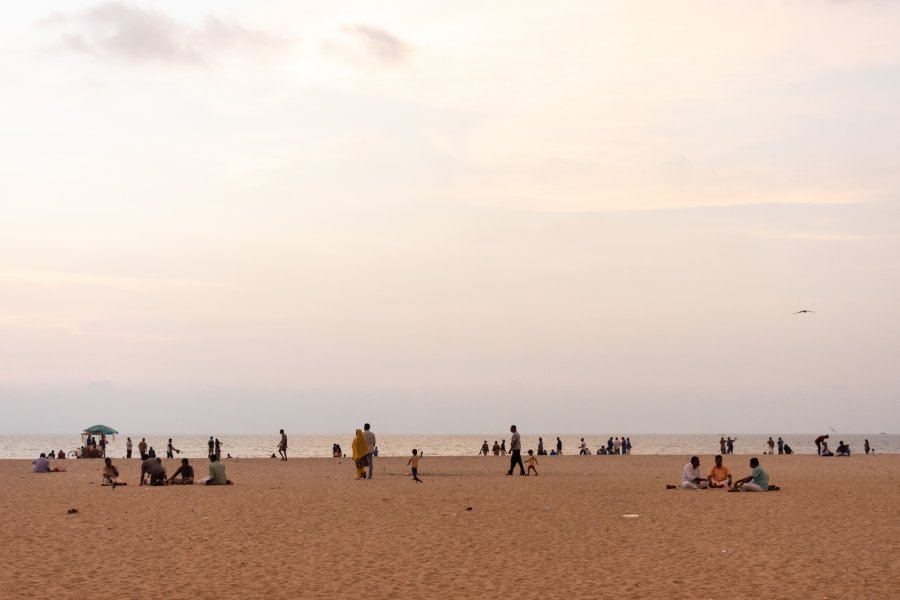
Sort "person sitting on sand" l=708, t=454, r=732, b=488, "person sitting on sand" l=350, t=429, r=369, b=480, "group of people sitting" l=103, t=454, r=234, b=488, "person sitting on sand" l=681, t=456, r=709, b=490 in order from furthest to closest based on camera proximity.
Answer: "person sitting on sand" l=350, t=429, r=369, b=480 → "group of people sitting" l=103, t=454, r=234, b=488 → "person sitting on sand" l=681, t=456, r=709, b=490 → "person sitting on sand" l=708, t=454, r=732, b=488

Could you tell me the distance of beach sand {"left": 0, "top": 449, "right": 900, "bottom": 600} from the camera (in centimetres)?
1316

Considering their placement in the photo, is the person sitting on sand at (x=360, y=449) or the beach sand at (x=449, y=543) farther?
the person sitting on sand at (x=360, y=449)

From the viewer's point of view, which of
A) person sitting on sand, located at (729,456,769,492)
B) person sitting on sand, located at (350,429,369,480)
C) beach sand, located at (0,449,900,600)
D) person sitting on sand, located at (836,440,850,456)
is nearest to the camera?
beach sand, located at (0,449,900,600)

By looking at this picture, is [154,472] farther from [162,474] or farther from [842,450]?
[842,450]

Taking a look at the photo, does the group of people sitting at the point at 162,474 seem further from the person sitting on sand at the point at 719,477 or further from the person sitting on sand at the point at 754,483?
the person sitting on sand at the point at 754,483

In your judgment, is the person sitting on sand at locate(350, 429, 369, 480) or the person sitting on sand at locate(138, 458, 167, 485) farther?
the person sitting on sand at locate(350, 429, 369, 480)

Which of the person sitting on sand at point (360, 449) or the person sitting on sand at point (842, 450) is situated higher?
the person sitting on sand at point (360, 449)

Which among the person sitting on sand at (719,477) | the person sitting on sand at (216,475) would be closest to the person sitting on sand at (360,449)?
the person sitting on sand at (216,475)

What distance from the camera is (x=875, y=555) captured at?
15.5 m

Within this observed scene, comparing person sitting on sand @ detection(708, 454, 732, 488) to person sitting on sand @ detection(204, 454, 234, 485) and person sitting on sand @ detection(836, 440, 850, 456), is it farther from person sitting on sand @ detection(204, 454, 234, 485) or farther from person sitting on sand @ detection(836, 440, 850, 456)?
person sitting on sand @ detection(836, 440, 850, 456)

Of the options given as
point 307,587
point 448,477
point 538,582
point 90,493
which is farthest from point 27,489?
point 538,582

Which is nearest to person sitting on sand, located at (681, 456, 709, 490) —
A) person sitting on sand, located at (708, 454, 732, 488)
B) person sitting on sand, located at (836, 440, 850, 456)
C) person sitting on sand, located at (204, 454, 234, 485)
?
person sitting on sand, located at (708, 454, 732, 488)

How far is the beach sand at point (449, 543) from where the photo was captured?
13164 millimetres

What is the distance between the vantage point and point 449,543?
1725 cm
